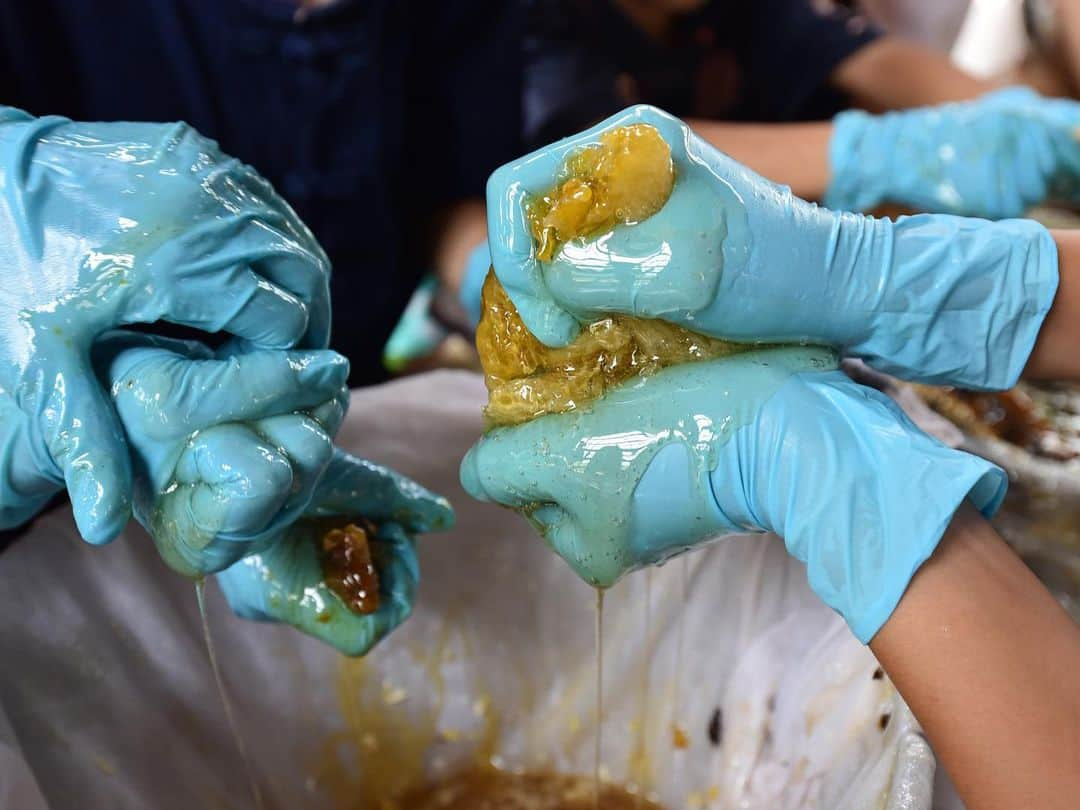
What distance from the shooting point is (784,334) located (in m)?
0.54

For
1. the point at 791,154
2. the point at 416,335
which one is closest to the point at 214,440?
the point at 416,335

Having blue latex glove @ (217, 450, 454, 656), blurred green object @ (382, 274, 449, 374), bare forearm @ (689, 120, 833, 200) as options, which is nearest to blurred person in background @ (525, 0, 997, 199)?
bare forearm @ (689, 120, 833, 200)

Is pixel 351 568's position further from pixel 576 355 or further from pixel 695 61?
pixel 695 61

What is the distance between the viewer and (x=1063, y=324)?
0.59m

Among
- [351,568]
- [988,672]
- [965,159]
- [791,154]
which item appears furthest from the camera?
[791,154]

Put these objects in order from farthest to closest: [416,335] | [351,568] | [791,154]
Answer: [416,335], [791,154], [351,568]

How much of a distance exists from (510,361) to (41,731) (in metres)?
0.49

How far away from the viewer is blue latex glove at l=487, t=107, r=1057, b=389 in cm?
50

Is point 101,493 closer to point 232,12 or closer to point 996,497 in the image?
point 996,497

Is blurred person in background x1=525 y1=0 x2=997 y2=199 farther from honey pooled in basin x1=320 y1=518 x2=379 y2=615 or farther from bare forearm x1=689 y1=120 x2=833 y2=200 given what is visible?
honey pooled in basin x1=320 y1=518 x2=379 y2=615

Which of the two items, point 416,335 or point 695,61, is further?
point 695,61

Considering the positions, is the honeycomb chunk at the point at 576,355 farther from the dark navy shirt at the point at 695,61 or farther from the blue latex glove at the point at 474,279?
the dark navy shirt at the point at 695,61

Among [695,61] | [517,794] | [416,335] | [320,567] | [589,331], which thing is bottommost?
[517,794]

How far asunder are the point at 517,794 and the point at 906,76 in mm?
1220
